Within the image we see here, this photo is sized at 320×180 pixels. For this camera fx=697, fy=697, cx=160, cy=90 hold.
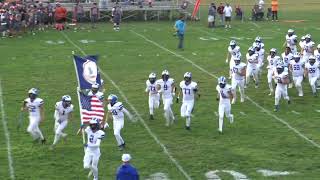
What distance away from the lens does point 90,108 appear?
15320mm

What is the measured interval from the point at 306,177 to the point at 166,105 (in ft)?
16.3

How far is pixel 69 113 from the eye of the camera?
15.6m

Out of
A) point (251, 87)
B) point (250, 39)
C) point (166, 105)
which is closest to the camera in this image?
point (166, 105)

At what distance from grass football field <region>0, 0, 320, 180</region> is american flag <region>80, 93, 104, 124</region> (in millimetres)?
807

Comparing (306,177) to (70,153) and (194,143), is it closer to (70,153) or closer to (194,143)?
(194,143)

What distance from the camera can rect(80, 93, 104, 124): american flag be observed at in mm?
15172

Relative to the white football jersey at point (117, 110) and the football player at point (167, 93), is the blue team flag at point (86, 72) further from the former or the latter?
the football player at point (167, 93)

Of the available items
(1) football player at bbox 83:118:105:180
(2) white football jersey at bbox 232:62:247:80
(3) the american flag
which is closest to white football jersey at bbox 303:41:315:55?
(2) white football jersey at bbox 232:62:247:80

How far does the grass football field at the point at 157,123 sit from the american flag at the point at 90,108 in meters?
0.81

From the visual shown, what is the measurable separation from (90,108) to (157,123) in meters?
3.03

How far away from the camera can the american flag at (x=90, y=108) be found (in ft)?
49.8

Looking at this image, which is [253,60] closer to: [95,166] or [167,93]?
[167,93]

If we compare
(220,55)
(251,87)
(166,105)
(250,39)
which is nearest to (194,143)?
(166,105)

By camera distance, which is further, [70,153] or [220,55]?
[220,55]
